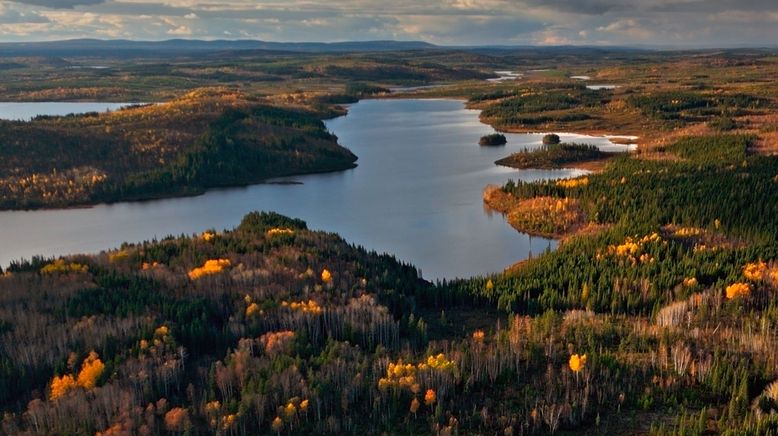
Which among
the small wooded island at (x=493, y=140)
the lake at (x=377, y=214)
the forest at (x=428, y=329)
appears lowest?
the lake at (x=377, y=214)

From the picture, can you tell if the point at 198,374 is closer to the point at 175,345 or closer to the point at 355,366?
the point at 175,345

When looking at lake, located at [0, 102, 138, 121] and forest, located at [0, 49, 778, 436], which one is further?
lake, located at [0, 102, 138, 121]

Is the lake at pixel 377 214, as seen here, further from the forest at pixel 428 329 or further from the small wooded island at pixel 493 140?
the forest at pixel 428 329

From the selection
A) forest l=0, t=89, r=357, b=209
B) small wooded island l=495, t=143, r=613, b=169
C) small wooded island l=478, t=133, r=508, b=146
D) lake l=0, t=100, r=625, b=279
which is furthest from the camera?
small wooded island l=478, t=133, r=508, b=146

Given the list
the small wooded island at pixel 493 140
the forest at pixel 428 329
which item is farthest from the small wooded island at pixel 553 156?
the forest at pixel 428 329

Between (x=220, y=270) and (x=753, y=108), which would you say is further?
(x=753, y=108)

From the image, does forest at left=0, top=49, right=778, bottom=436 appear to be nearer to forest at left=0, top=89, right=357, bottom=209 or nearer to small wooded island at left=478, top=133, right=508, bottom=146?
forest at left=0, top=89, right=357, bottom=209

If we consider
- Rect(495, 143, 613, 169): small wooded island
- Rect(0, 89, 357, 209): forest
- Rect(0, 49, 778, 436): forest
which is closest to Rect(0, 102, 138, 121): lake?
Rect(0, 89, 357, 209): forest

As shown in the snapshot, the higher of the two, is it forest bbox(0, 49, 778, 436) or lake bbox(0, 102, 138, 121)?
lake bbox(0, 102, 138, 121)

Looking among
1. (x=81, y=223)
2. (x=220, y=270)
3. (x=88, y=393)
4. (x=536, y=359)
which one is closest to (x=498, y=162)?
(x=81, y=223)
